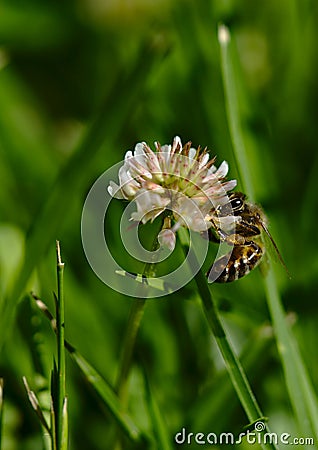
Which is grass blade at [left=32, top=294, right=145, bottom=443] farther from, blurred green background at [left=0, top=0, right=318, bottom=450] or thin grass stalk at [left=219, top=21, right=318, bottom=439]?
thin grass stalk at [left=219, top=21, right=318, bottom=439]

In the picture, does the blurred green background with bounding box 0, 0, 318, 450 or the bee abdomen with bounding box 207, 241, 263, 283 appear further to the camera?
the blurred green background with bounding box 0, 0, 318, 450

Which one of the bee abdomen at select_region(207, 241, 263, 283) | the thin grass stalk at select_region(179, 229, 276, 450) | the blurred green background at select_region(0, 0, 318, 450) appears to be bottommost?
the thin grass stalk at select_region(179, 229, 276, 450)

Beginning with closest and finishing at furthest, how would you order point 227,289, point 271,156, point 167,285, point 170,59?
point 167,285
point 227,289
point 271,156
point 170,59

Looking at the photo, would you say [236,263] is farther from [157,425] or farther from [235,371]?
[157,425]

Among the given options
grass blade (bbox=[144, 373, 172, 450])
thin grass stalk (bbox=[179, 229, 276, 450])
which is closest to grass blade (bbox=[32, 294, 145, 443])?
grass blade (bbox=[144, 373, 172, 450])

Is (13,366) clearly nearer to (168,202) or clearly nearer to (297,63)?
(168,202)

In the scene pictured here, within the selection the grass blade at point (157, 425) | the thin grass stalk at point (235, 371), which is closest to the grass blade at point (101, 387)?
the grass blade at point (157, 425)

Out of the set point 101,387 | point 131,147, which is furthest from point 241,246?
point 131,147

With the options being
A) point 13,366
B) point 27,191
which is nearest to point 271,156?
point 27,191

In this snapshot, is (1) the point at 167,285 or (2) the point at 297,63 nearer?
(1) the point at 167,285
